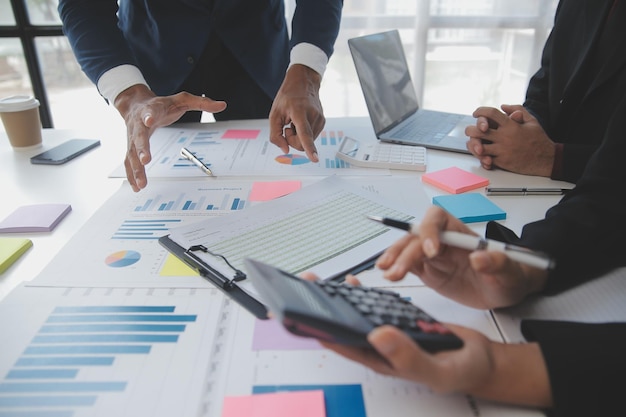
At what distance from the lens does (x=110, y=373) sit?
0.46 metres

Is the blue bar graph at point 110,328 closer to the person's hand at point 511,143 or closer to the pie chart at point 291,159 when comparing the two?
the pie chart at point 291,159

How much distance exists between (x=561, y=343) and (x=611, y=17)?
849 millimetres

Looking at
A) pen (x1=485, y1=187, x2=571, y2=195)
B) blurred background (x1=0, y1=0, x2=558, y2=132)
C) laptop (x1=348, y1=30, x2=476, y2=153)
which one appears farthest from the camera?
blurred background (x1=0, y1=0, x2=558, y2=132)

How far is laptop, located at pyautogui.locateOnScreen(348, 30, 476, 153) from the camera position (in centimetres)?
108

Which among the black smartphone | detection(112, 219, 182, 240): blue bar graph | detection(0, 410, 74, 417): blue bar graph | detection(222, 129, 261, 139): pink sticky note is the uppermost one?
detection(222, 129, 261, 139): pink sticky note

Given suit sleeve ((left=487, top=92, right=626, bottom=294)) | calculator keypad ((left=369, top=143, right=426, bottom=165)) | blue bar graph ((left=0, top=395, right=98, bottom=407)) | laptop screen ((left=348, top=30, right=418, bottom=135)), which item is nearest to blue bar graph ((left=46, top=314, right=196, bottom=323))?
blue bar graph ((left=0, top=395, right=98, bottom=407))

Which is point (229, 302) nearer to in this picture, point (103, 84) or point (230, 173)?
point (230, 173)

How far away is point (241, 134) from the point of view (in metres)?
1.19

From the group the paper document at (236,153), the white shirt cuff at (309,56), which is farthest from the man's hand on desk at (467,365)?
the white shirt cuff at (309,56)

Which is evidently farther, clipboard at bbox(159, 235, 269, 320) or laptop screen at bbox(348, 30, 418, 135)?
laptop screen at bbox(348, 30, 418, 135)

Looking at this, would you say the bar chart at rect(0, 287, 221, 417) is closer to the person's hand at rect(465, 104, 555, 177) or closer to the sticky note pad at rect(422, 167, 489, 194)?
the sticky note pad at rect(422, 167, 489, 194)

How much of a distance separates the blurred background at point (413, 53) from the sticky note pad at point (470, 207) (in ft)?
5.38

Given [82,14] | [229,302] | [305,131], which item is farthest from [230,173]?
[82,14]

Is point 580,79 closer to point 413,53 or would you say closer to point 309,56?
point 309,56
